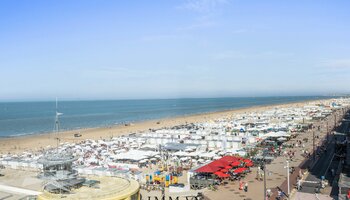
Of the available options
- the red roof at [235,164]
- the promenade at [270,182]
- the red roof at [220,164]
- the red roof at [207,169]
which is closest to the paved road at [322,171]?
the promenade at [270,182]

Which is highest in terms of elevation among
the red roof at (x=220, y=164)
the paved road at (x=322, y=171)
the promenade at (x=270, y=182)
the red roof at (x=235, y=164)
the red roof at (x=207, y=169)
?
the red roof at (x=220, y=164)

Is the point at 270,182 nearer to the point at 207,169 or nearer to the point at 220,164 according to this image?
the point at 220,164

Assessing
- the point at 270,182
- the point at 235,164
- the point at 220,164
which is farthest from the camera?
the point at 235,164

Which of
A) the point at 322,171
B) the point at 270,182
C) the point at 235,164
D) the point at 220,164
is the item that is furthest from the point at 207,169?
the point at 322,171

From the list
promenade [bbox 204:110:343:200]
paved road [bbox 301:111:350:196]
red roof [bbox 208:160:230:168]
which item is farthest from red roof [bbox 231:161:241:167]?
paved road [bbox 301:111:350:196]

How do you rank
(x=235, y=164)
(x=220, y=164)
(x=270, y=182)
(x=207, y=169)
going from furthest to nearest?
(x=235, y=164) → (x=220, y=164) → (x=207, y=169) → (x=270, y=182)

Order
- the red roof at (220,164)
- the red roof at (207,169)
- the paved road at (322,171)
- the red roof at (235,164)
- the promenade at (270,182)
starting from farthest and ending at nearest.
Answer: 1. the red roof at (235,164)
2. the red roof at (220,164)
3. the red roof at (207,169)
4. the paved road at (322,171)
5. the promenade at (270,182)

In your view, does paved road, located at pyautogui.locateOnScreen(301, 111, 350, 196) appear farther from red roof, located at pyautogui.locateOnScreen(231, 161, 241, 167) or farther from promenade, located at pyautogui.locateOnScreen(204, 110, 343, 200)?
red roof, located at pyautogui.locateOnScreen(231, 161, 241, 167)

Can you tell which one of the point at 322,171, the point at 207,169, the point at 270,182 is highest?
the point at 207,169

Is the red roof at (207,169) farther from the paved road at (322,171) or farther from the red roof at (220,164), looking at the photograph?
the paved road at (322,171)

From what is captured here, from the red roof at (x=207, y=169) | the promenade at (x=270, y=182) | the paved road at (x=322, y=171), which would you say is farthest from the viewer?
the red roof at (x=207, y=169)

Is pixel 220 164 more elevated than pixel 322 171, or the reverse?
pixel 220 164

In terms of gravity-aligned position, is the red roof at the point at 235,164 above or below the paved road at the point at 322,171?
above

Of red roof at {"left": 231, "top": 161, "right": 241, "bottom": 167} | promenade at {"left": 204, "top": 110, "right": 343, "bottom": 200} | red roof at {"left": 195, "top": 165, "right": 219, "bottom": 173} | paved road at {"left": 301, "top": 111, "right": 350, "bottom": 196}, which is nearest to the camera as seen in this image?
promenade at {"left": 204, "top": 110, "right": 343, "bottom": 200}
